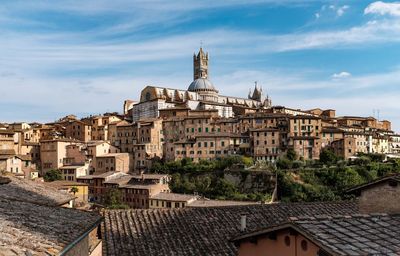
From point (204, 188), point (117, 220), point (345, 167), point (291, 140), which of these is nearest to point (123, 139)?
point (204, 188)

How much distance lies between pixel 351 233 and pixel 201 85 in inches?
4892

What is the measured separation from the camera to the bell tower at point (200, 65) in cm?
14325

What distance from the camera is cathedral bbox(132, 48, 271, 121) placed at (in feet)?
367

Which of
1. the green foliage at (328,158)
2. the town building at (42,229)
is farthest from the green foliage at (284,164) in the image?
the town building at (42,229)

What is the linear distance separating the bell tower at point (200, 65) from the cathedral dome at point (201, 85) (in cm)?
942

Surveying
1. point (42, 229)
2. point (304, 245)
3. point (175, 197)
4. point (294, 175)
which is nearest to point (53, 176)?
point (175, 197)

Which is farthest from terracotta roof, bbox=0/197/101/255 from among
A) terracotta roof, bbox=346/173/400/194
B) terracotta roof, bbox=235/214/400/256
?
terracotta roof, bbox=346/173/400/194

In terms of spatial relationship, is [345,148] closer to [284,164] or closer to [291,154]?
[291,154]

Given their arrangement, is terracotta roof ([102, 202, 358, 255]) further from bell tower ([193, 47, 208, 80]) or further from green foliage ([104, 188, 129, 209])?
bell tower ([193, 47, 208, 80])

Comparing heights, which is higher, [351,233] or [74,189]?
[351,233]

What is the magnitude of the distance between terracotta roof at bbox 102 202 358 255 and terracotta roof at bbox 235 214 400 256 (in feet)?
12.8

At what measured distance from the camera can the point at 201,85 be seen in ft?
429

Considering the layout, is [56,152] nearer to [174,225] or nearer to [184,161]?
[184,161]

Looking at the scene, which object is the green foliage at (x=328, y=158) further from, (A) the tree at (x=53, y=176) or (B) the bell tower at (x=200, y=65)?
(B) the bell tower at (x=200, y=65)
